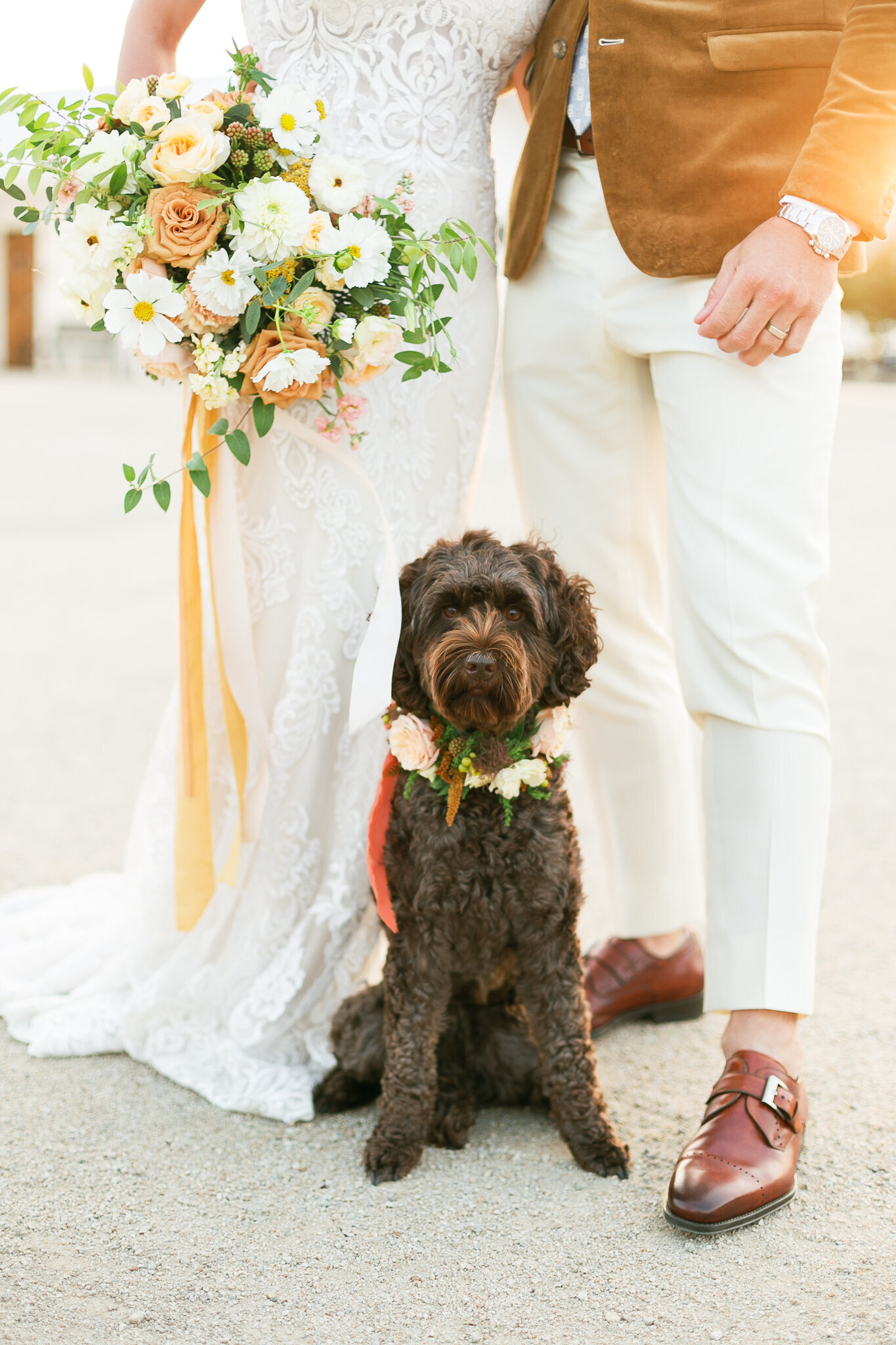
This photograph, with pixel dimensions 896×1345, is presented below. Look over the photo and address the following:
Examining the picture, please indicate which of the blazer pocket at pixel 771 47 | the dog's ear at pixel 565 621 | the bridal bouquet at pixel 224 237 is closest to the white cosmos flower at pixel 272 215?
the bridal bouquet at pixel 224 237

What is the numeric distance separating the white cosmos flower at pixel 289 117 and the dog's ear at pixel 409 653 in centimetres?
80

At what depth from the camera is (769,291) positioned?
2.23m

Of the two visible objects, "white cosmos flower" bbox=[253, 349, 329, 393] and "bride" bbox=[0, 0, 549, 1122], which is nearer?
"white cosmos flower" bbox=[253, 349, 329, 393]

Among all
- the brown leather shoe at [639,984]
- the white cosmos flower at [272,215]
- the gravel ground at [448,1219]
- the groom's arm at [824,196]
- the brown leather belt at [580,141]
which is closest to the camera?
the gravel ground at [448,1219]

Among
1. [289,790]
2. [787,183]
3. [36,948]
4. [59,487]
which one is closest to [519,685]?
[289,790]

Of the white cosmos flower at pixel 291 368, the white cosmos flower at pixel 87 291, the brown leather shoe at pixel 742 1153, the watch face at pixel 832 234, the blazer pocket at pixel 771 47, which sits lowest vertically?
the brown leather shoe at pixel 742 1153

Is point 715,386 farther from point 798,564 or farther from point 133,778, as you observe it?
point 133,778

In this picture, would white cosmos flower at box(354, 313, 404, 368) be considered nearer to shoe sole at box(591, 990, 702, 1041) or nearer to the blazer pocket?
the blazer pocket

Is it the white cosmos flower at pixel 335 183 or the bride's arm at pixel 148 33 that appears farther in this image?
the bride's arm at pixel 148 33

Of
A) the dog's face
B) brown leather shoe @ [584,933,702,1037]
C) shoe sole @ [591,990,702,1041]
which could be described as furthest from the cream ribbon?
shoe sole @ [591,990,702,1041]

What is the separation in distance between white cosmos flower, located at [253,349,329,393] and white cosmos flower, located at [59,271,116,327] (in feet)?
1.09

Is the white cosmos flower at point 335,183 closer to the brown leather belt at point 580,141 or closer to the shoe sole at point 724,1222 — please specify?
the brown leather belt at point 580,141

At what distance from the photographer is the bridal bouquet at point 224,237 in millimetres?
2283

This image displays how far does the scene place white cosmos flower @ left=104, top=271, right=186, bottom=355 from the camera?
90.6 inches
